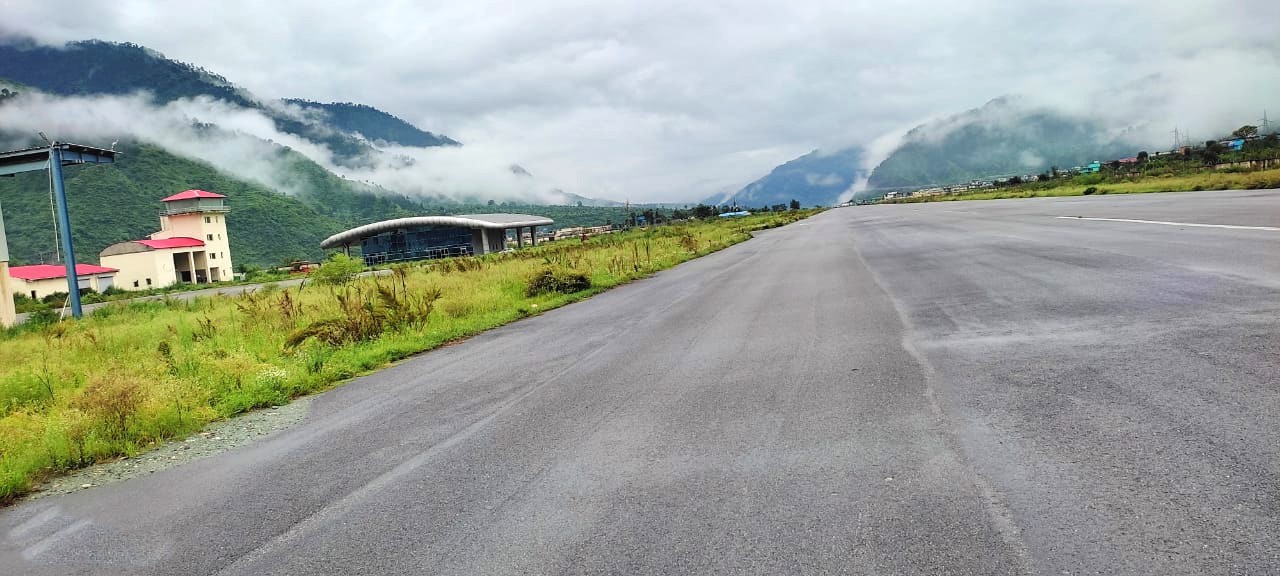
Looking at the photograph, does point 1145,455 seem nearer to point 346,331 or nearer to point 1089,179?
point 346,331

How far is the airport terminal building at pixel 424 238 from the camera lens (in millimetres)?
93250

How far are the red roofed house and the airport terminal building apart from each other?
13.5m

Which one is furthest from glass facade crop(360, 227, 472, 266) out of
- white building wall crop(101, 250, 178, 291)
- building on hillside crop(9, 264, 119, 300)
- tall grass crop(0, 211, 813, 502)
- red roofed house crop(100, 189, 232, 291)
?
tall grass crop(0, 211, 813, 502)

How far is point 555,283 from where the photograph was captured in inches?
734

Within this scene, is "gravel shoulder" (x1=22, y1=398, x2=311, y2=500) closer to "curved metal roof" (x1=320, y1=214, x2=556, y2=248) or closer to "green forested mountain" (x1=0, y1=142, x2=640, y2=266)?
"curved metal roof" (x1=320, y1=214, x2=556, y2=248)

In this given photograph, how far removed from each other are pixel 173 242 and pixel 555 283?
8113 cm

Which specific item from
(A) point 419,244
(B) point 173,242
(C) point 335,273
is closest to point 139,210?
(B) point 173,242

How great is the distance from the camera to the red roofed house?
77000 millimetres

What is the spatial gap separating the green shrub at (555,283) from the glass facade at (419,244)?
7642 centimetres

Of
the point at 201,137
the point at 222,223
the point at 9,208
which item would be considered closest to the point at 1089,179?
the point at 222,223

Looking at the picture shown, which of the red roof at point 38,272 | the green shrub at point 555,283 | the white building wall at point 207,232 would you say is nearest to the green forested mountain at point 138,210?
the white building wall at point 207,232

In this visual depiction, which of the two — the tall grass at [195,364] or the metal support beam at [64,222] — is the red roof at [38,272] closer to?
the metal support beam at [64,222]

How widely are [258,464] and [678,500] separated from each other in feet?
11.7

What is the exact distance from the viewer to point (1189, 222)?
53.8 feet
